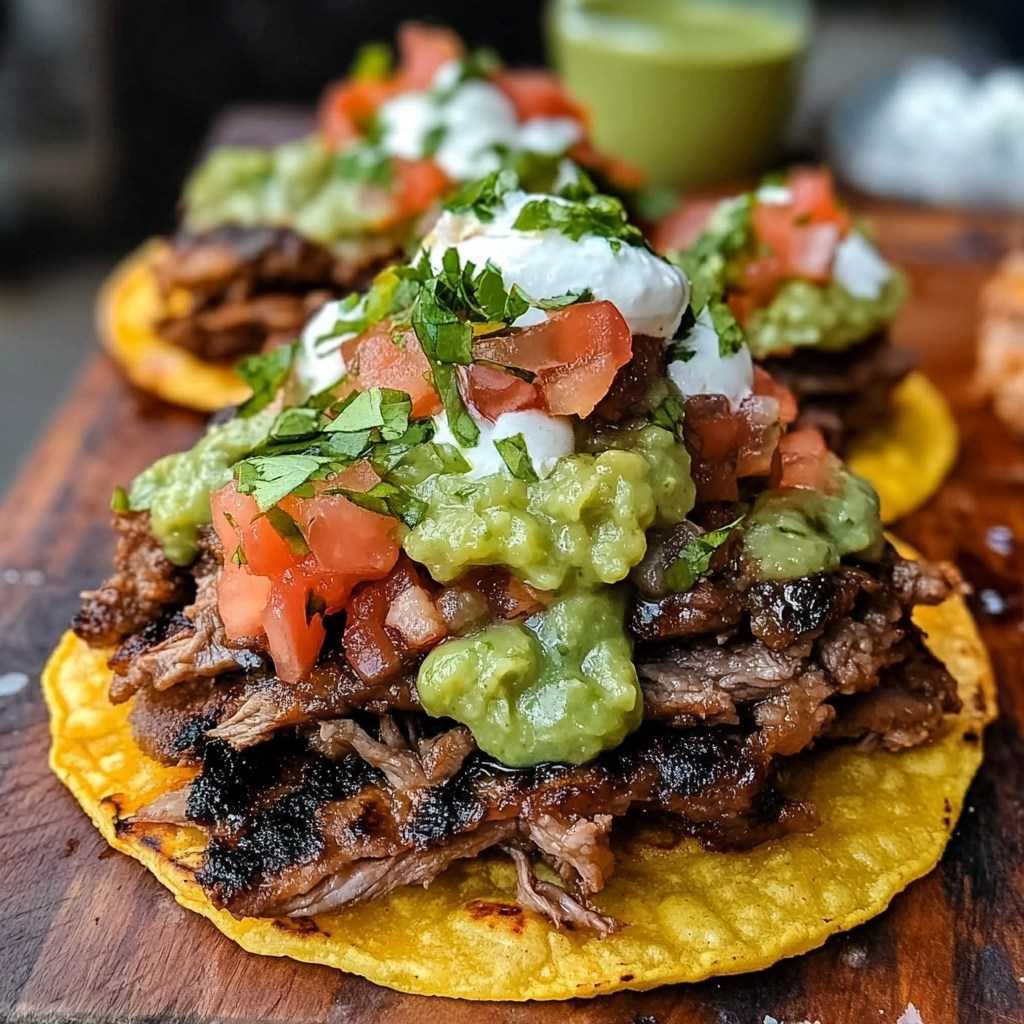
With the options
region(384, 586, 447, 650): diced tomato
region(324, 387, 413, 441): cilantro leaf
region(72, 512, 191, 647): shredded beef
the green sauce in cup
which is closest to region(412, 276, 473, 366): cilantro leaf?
region(324, 387, 413, 441): cilantro leaf

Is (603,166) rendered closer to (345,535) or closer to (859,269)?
(859,269)

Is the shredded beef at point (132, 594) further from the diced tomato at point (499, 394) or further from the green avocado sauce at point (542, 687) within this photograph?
the diced tomato at point (499, 394)

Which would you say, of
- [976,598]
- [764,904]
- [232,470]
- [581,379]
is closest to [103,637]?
[232,470]

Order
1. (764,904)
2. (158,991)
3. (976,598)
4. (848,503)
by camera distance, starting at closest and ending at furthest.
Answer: (158,991)
(764,904)
(848,503)
(976,598)

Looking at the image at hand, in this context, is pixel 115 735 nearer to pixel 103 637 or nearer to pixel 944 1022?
pixel 103 637

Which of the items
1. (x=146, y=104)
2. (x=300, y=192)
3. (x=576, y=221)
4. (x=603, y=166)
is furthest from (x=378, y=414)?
(x=146, y=104)

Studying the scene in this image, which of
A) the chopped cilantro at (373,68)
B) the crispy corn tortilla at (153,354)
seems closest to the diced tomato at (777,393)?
the crispy corn tortilla at (153,354)
